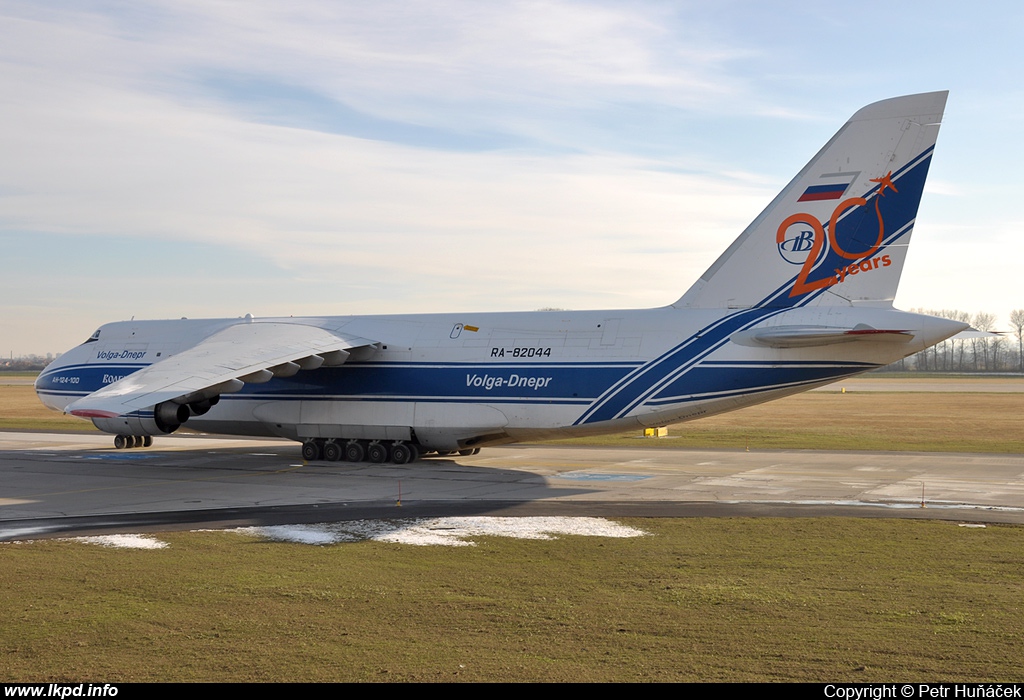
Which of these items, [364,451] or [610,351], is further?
[364,451]

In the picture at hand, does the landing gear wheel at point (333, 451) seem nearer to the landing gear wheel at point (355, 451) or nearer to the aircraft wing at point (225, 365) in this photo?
the landing gear wheel at point (355, 451)

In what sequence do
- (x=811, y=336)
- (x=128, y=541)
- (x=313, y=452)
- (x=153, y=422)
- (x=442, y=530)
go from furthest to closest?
1. (x=313, y=452)
2. (x=153, y=422)
3. (x=811, y=336)
4. (x=442, y=530)
5. (x=128, y=541)

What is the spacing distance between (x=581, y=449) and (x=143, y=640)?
2438cm

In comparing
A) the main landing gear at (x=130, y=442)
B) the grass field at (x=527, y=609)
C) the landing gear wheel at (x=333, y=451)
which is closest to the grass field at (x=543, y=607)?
the grass field at (x=527, y=609)

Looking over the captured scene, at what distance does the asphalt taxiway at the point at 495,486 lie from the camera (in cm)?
1838

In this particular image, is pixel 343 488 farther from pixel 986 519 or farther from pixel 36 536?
pixel 986 519

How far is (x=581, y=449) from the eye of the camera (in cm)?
3294

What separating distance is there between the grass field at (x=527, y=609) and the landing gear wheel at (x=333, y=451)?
13383mm

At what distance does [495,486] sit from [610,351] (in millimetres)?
4590

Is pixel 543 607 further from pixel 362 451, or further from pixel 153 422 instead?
pixel 362 451

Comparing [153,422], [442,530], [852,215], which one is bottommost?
[442,530]

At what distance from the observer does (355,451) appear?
28.6m

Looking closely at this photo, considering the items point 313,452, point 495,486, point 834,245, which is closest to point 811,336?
point 834,245

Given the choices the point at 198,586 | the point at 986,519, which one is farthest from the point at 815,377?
the point at 198,586
